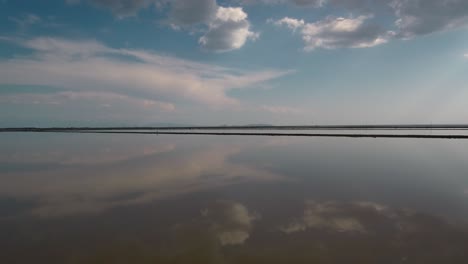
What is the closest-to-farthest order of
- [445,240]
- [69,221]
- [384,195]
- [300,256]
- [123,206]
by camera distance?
1. [300,256]
2. [445,240]
3. [69,221]
4. [123,206]
5. [384,195]

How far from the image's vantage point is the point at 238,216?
9.77 meters

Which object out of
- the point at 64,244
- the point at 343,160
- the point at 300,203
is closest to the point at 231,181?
the point at 300,203

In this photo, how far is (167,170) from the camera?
60.1ft

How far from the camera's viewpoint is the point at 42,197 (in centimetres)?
1231

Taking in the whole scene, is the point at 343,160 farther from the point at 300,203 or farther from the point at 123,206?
the point at 123,206

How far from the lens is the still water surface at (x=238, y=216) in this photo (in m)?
7.16

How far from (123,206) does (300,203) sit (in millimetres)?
7084

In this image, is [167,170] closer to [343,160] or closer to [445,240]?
[343,160]

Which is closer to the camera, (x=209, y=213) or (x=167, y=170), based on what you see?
(x=209, y=213)

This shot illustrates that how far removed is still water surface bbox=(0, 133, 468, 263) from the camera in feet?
23.5

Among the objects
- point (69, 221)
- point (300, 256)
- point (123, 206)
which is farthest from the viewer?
point (123, 206)

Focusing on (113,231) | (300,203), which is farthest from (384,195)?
(113,231)

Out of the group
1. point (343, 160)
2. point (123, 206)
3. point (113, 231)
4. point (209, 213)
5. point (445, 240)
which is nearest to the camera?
point (445, 240)

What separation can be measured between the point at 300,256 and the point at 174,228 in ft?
13.2
